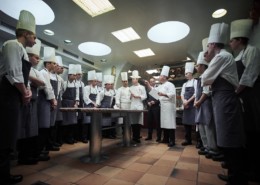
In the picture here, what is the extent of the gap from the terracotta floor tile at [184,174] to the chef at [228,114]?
387 millimetres

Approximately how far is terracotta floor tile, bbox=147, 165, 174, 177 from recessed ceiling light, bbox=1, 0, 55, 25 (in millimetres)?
4223

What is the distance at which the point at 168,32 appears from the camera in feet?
17.1

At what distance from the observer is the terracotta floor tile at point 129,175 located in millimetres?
1668

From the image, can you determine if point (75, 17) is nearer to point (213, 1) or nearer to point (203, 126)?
point (213, 1)

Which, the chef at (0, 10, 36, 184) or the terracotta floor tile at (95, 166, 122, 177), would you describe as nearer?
the chef at (0, 10, 36, 184)

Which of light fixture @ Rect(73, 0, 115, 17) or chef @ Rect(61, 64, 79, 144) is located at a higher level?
light fixture @ Rect(73, 0, 115, 17)

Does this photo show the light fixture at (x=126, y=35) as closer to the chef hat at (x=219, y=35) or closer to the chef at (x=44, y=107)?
the chef at (x=44, y=107)

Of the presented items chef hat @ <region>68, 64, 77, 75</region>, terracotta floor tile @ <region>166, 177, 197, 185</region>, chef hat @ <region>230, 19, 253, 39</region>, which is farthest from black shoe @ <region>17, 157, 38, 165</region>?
chef hat @ <region>230, 19, 253, 39</region>

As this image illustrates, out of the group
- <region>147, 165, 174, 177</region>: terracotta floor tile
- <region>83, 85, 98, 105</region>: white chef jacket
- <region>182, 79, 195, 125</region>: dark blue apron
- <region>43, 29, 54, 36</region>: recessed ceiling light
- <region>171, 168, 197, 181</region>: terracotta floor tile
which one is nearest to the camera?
<region>171, 168, 197, 181</region>: terracotta floor tile

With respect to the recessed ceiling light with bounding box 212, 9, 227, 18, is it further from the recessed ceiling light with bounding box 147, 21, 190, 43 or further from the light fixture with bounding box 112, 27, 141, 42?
the light fixture with bounding box 112, 27, 141, 42

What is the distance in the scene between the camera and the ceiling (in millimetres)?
3498

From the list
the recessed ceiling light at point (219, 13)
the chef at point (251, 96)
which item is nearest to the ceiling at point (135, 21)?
the recessed ceiling light at point (219, 13)

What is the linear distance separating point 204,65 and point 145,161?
2059 millimetres

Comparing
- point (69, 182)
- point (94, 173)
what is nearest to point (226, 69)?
point (94, 173)
